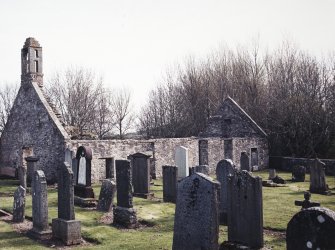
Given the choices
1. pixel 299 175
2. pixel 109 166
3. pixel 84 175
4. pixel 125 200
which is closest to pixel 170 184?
pixel 84 175

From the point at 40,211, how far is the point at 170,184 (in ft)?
19.5

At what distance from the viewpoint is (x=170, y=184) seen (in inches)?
584

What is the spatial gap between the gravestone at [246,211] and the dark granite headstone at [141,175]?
7.17 m

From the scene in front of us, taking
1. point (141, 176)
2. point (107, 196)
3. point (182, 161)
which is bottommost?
point (107, 196)

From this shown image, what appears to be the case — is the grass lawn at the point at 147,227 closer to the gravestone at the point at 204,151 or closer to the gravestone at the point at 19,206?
the gravestone at the point at 19,206

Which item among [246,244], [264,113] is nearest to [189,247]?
[246,244]

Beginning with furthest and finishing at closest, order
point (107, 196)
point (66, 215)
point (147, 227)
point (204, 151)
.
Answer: point (204, 151) → point (107, 196) → point (147, 227) → point (66, 215)

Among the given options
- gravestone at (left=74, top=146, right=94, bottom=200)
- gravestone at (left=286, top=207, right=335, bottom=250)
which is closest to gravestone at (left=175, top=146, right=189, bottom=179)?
gravestone at (left=74, top=146, right=94, bottom=200)

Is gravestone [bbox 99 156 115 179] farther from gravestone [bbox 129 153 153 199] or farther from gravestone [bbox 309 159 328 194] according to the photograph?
gravestone [bbox 309 159 328 194]

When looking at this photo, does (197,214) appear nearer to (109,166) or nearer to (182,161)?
(182,161)

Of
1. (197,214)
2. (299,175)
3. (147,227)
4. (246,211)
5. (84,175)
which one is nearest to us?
(197,214)

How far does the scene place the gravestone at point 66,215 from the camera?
940cm

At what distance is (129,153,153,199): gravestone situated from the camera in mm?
15453

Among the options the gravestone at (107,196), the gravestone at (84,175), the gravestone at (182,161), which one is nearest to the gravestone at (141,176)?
the gravestone at (84,175)
